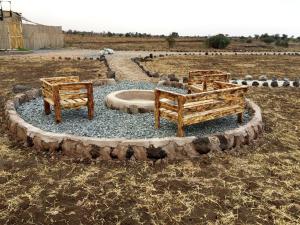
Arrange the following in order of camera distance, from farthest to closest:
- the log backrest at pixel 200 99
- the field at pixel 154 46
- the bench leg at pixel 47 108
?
the field at pixel 154 46, the bench leg at pixel 47 108, the log backrest at pixel 200 99

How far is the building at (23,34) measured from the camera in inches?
1277

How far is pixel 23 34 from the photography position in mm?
34438

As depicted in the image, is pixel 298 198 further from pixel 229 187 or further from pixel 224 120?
pixel 224 120

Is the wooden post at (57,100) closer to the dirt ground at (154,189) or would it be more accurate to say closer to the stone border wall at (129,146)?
the stone border wall at (129,146)

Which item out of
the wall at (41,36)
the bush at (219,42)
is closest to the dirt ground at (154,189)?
the wall at (41,36)

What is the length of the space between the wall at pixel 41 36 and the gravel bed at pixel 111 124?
28.7 metres

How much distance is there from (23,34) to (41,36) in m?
3.03

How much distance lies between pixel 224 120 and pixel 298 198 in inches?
131

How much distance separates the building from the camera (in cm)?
3244

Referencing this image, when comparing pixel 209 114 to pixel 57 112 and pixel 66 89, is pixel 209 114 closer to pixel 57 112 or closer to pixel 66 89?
pixel 66 89

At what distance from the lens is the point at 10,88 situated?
1280cm

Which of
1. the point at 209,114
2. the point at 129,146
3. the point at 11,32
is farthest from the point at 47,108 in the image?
the point at 11,32

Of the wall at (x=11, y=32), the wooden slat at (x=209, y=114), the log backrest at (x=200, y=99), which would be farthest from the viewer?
the wall at (x=11, y=32)

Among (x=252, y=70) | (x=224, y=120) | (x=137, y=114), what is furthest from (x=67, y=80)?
(x=252, y=70)
